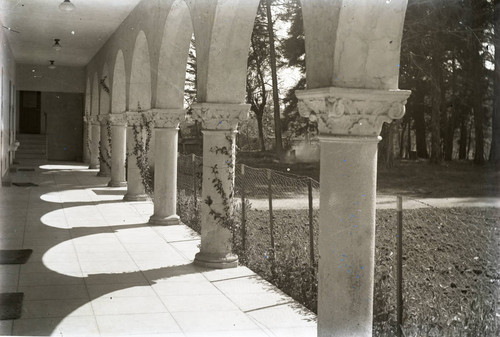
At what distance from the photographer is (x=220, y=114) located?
27.3ft

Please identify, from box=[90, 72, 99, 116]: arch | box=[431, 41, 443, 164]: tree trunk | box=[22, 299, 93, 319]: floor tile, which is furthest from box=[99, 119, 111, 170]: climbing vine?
box=[22, 299, 93, 319]: floor tile

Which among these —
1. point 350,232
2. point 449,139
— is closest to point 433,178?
point 449,139

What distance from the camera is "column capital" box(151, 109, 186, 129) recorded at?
1128cm

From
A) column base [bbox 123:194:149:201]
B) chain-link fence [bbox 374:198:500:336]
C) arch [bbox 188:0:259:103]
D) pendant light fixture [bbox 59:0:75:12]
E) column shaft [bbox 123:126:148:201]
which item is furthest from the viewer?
column base [bbox 123:194:149:201]

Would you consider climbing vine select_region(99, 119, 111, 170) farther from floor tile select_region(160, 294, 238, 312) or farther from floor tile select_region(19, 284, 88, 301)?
floor tile select_region(160, 294, 238, 312)

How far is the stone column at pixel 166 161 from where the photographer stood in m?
11.3

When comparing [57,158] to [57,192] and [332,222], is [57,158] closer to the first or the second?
[57,192]

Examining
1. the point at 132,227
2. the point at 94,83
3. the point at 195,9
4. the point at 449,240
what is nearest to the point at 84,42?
the point at 94,83

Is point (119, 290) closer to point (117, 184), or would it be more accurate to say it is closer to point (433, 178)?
point (117, 184)

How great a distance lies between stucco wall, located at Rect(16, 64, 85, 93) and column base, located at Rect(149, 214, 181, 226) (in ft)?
61.0

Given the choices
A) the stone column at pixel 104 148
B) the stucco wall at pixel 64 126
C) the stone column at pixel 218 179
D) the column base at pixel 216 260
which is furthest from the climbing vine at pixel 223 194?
the stucco wall at pixel 64 126

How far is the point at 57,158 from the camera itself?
1179 inches

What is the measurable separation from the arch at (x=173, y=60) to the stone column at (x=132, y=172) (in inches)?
116

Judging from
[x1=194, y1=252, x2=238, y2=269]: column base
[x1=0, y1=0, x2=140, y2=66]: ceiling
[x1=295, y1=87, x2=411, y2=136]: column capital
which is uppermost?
[x1=0, y1=0, x2=140, y2=66]: ceiling
